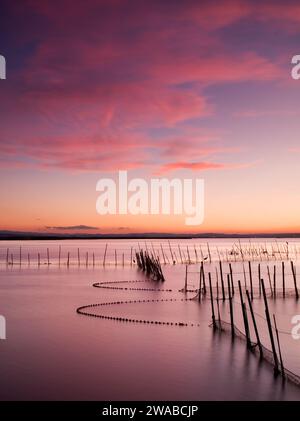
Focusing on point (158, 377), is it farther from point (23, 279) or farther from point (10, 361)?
point (23, 279)

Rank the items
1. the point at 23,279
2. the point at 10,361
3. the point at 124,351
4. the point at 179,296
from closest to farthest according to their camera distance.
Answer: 1. the point at 10,361
2. the point at 124,351
3. the point at 179,296
4. the point at 23,279

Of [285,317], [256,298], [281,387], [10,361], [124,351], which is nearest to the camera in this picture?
[281,387]

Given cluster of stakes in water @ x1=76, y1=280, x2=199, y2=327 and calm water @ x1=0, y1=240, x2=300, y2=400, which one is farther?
cluster of stakes in water @ x1=76, y1=280, x2=199, y2=327

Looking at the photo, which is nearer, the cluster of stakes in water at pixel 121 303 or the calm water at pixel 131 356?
the calm water at pixel 131 356

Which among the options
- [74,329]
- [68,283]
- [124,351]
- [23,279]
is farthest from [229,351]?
[23,279]

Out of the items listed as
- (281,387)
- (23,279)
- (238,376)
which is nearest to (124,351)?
(238,376)

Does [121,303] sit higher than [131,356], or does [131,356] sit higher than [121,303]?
[121,303]

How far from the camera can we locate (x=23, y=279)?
37.8 meters

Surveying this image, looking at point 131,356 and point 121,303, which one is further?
point 121,303

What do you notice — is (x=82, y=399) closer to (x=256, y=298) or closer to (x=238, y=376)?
(x=238, y=376)

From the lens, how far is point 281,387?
1155 centimetres

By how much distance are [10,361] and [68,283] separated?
20.8 m

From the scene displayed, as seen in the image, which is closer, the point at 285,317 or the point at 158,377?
the point at 158,377

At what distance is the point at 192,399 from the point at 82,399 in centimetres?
227
